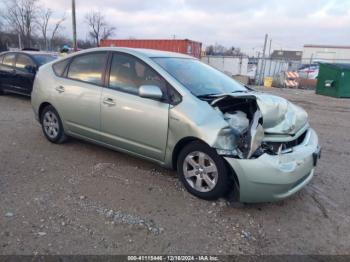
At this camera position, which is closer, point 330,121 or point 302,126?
point 302,126

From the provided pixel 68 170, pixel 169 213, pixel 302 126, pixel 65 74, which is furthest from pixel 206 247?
pixel 65 74

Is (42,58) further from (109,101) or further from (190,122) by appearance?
(190,122)

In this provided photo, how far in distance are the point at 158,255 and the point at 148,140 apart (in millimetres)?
1591

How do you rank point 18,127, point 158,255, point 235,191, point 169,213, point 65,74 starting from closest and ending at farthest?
point 158,255, point 169,213, point 235,191, point 65,74, point 18,127

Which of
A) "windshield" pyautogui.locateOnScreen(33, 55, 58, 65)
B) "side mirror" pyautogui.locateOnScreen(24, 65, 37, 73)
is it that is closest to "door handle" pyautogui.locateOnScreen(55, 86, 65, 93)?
"side mirror" pyautogui.locateOnScreen(24, 65, 37, 73)

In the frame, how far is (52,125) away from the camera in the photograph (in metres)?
5.39

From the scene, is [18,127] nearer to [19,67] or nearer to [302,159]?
[19,67]

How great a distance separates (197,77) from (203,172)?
1351 mm

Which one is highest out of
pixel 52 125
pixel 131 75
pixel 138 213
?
pixel 131 75

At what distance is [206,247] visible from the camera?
2896 millimetres

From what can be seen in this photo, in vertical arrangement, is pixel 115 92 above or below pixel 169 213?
above

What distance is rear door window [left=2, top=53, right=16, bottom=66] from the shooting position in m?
9.60

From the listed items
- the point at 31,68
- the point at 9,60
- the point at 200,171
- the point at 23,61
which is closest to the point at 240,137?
the point at 200,171

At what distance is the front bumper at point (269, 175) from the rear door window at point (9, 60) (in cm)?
848
